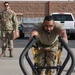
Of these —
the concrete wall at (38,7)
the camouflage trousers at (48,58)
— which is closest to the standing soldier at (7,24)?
the camouflage trousers at (48,58)

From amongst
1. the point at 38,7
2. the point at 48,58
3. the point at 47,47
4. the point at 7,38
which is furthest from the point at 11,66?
the point at 38,7

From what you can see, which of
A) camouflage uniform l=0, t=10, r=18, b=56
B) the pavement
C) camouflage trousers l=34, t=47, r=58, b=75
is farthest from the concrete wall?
camouflage trousers l=34, t=47, r=58, b=75

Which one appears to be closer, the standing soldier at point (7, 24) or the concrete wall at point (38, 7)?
the standing soldier at point (7, 24)

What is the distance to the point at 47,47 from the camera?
651 cm

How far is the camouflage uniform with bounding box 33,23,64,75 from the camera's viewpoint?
641 cm

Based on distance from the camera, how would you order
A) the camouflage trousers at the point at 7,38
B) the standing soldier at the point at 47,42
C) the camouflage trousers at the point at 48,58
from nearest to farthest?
1. the standing soldier at the point at 47,42
2. the camouflage trousers at the point at 48,58
3. the camouflage trousers at the point at 7,38

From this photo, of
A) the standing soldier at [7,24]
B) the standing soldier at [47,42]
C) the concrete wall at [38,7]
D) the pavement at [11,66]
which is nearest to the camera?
the standing soldier at [47,42]

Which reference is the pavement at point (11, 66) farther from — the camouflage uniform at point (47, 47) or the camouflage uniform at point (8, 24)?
the camouflage uniform at point (47, 47)

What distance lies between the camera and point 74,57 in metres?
5.59

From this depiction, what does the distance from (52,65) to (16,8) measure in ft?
108

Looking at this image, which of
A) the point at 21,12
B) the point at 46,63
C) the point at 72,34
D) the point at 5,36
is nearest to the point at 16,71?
the point at 5,36

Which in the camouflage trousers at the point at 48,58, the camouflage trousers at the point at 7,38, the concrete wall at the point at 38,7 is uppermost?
the camouflage trousers at the point at 48,58

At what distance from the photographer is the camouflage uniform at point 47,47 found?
6.41 m

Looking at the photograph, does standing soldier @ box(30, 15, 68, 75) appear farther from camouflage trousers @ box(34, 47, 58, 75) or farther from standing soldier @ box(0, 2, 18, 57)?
standing soldier @ box(0, 2, 18, 57)
